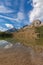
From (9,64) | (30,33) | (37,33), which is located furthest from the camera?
(30,33)

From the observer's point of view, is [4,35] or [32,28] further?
[32,28]

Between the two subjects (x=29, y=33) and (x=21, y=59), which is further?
(x=29, y=33)

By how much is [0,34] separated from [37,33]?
6.58 meters

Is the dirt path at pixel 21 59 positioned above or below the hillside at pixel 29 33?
below

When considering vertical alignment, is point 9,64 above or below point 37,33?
below

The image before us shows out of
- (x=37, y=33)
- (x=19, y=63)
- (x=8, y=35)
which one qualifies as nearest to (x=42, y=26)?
(x=37, y=33)

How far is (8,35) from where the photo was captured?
27.4 m

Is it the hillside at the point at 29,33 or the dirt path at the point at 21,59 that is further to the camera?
the hillside at the point at 29,33

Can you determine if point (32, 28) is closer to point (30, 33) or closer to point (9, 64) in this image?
point (30, 33)

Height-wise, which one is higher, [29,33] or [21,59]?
[29,33]

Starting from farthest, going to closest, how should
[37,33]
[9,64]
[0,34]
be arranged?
1. [37,33]
2. [0,34]
3. [9,64]

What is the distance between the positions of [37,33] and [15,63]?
21393 mm

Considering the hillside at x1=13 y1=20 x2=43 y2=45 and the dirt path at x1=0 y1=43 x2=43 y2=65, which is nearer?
the dirt path at x1=0 y1=43 x2=43 y2=65

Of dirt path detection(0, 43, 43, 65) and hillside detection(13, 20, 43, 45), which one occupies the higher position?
hillside detection(13, 20, 43, 45)
